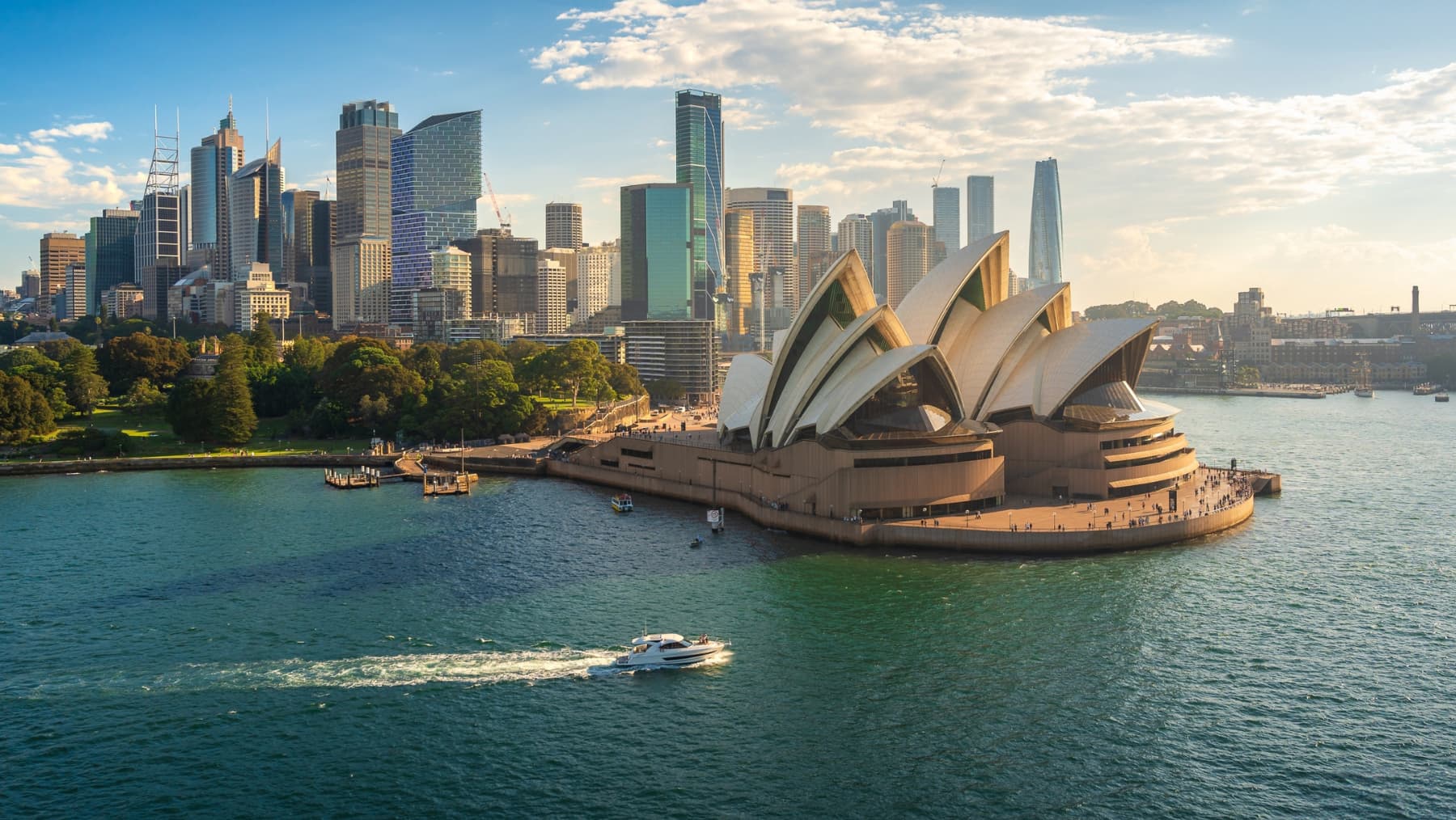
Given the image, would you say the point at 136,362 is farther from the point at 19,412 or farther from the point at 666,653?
the point at 666,653

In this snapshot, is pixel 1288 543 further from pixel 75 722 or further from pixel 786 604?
pixel 75 722

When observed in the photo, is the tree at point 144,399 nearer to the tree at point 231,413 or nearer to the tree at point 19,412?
the tree at point 19,412

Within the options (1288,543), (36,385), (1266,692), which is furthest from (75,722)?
(36,385)

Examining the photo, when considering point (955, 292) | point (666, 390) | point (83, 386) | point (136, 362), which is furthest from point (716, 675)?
point (136, 362)

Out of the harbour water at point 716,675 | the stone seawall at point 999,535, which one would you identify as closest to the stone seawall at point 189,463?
the harbour water at point 716,675

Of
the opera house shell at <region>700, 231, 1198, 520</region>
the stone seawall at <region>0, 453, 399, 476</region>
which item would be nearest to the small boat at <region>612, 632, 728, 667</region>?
the opera house shell at <region>700, 231, 1198, 520</region>

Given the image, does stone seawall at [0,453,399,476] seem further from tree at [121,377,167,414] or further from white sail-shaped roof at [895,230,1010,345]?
white sail-shaped roof at [895,230,1010,345]
